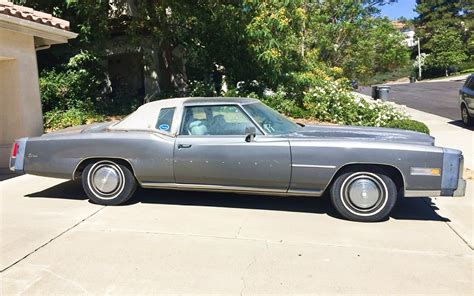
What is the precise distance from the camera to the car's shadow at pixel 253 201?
5352 millimetres

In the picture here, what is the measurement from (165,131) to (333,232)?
2.31m

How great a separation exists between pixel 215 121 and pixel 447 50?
193 feet

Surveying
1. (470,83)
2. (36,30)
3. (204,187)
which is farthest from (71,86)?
(470,83)

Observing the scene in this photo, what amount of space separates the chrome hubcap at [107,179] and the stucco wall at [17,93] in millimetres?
3423

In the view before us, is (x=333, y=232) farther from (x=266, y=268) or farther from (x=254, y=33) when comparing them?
(x=254, y=33)

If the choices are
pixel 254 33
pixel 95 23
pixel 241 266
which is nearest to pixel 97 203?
pixel 241 266

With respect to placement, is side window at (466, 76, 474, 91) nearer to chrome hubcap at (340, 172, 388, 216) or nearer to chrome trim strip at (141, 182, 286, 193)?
chrome hubcap at (340, 172, 388, 216)

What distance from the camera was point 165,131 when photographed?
545 cm

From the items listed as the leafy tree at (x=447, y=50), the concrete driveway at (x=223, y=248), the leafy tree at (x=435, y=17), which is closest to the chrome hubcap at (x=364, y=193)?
the concrete driveway at (x=223, y=248)

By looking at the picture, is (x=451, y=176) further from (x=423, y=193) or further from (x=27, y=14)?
(x=27, y=14)

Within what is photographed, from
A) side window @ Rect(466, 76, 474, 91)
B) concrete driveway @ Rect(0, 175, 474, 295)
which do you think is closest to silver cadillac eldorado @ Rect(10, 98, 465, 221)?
concrete driveway @ Rect(0, 175, 474, 295)

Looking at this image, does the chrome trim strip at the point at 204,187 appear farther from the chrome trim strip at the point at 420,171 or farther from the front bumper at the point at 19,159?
the front bumper at the point at 19,159

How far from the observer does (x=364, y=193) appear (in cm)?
490

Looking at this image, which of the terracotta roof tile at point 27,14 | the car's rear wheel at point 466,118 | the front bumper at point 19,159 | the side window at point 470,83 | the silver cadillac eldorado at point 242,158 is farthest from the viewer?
the side window at point 470,83
